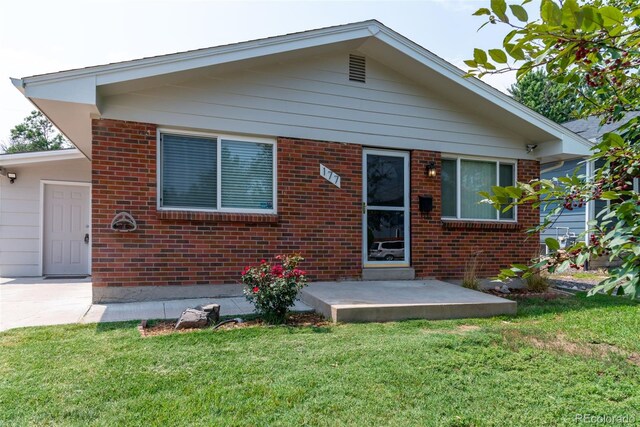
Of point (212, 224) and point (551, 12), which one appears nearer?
point (551, 12)

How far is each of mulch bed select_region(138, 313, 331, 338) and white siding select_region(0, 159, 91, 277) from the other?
6024mm

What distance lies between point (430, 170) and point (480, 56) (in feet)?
19.8

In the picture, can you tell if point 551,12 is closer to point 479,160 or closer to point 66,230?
point 479,160

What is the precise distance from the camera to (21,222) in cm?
847

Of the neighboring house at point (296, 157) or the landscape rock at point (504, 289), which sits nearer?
the neighboring house at point (296, 157)

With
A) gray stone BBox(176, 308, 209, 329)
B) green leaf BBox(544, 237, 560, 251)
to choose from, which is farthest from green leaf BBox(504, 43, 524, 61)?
gray stone BBox(176, 308, 209, 329)

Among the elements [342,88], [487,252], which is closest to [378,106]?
[342,88]

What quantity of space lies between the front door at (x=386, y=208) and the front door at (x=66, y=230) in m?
6.63

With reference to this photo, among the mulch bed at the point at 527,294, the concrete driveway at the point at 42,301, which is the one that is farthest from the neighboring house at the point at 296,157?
the mulch bed at the point at 527,294

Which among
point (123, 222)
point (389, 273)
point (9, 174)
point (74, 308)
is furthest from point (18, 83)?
point (389, 273)

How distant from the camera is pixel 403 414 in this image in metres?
2.44

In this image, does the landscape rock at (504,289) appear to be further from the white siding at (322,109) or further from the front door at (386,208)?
the white siding at (322,109)

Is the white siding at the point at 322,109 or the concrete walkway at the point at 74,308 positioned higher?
the white siding at the point at 322,109

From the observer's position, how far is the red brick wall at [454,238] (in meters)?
7.18
